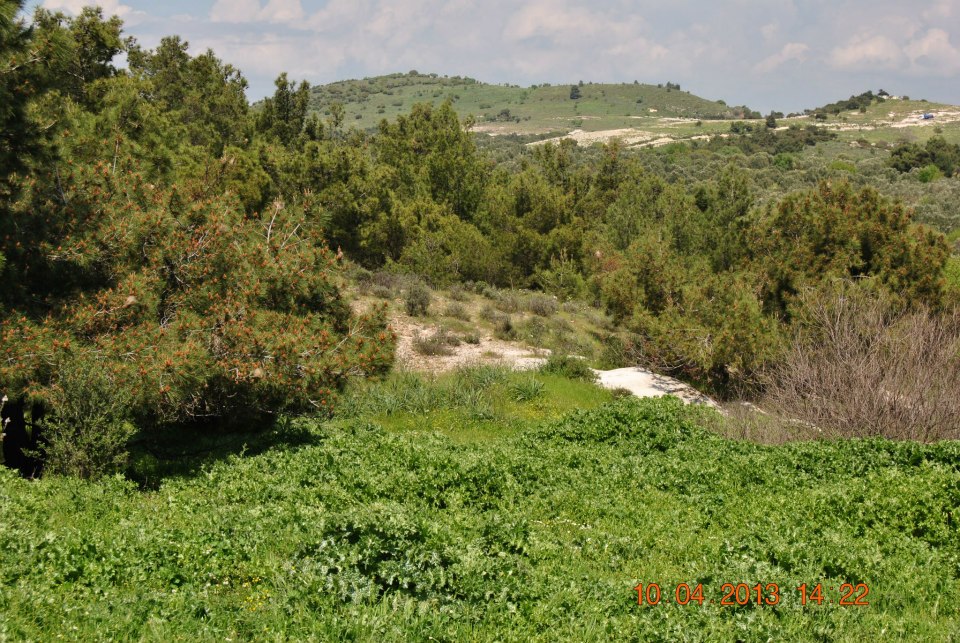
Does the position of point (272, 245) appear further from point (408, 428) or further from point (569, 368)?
point (569, 368)

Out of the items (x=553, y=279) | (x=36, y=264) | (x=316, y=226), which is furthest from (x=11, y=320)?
(x=553, y=279)

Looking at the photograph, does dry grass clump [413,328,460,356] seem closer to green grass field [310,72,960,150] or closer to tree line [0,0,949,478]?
tree line [0,0,949,478]

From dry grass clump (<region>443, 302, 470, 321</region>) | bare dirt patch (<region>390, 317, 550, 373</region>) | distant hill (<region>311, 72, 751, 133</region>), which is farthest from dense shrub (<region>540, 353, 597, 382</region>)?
distant hill (<region>311, 72, 751, 133</region>)

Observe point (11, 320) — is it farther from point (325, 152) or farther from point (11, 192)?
point (325, 152)

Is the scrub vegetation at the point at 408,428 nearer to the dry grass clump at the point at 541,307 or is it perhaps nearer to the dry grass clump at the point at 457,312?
the dry grass clump at the point at 457,312

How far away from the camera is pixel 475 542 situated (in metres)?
5.86

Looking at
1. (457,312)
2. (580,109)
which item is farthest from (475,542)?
(580,109)

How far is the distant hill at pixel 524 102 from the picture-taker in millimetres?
131250

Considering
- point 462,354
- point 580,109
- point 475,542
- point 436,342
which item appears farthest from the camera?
point 580,109

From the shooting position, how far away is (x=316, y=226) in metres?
10.2

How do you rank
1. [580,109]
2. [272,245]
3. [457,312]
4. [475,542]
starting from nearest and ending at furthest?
[475,542] < [272,245] < [457,312] < [580,109]
